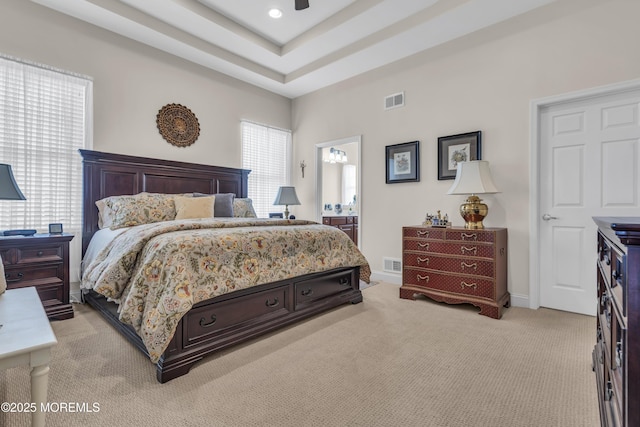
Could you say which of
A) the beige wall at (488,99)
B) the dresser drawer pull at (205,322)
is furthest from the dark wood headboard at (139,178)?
the dresser drawer pull at (205,322)

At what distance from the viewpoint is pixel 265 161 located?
509 cm

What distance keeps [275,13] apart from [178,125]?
182cm

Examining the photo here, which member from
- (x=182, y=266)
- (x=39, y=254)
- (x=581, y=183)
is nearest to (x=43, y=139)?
(x=39, y=254)

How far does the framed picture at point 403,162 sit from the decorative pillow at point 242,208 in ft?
6.26

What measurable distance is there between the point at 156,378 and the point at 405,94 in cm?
386

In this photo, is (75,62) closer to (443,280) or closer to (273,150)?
(273,150)

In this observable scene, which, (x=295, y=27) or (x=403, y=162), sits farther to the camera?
(x=403, y=162)

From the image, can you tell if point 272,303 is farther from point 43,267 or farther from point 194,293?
point 43,267

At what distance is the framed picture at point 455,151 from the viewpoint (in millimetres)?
3369

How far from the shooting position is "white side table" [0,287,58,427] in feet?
3.41

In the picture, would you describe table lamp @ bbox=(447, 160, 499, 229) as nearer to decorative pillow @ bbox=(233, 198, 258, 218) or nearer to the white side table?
decorative pillow @ bbox=(233, 198, 258, 218)

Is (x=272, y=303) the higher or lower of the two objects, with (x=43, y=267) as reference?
lower

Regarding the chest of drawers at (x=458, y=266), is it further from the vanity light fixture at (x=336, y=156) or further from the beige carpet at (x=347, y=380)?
the vanity light fixture at (x=336, y=156)

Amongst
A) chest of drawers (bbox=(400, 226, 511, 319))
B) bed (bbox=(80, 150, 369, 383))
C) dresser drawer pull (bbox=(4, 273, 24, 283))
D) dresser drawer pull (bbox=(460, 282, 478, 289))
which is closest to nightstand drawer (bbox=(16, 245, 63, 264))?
dresser drawer pull (bbox=(4, 273, 24, 283))
